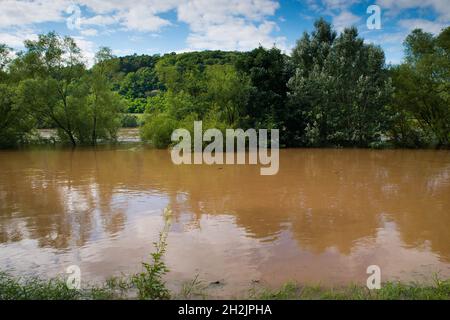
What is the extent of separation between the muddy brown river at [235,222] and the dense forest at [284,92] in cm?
723

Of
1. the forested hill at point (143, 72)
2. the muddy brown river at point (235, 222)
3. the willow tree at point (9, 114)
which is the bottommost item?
the muddy brown river at point (235, 222)

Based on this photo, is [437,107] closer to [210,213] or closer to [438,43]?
[438,43]

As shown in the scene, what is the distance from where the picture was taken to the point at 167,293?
15.3 feet

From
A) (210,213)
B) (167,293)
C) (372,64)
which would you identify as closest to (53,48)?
(372,64)

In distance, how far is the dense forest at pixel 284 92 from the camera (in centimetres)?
2227

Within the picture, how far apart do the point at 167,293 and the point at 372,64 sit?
20585mm

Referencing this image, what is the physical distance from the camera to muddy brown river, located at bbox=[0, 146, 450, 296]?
6055 millimetres

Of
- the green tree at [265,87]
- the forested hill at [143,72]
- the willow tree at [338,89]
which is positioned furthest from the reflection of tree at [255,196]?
the forested hill at [143,72]

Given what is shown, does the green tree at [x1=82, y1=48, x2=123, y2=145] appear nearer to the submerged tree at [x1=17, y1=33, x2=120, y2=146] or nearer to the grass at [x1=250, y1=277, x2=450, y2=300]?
the submerged tree at [x1=17, y1=33, x2=120, y2=146]

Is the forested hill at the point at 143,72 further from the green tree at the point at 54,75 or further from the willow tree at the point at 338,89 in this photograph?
the willow tree at the point at 338,89

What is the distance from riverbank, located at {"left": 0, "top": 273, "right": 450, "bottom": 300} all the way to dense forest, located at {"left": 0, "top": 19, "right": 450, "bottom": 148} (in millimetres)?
17064

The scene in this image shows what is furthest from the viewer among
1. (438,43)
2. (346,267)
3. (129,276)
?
(438,43)

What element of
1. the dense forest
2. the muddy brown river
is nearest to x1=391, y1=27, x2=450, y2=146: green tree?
the dense forest
